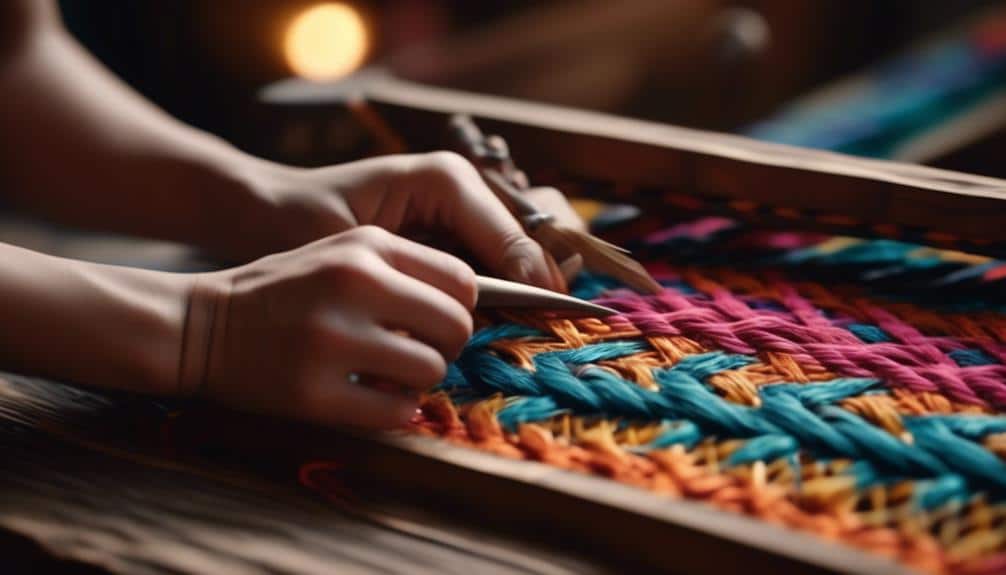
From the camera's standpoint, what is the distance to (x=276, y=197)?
0.57m

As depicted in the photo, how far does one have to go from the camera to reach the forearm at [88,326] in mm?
427

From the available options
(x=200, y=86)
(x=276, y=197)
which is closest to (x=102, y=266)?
(x=276, y=197)

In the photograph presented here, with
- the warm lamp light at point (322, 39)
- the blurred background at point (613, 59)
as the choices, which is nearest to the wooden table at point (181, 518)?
the blurred background at point (613, 59)

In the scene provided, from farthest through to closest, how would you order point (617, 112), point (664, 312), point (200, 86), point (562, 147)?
point (617, 112) → point (200, 86) → point (562, 147) → point (664, 312)

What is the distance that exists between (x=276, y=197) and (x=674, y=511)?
0.33 m

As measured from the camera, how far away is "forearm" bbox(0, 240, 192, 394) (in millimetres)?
427

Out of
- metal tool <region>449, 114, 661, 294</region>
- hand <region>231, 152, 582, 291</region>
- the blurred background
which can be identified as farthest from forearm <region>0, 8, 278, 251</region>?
the blurred background

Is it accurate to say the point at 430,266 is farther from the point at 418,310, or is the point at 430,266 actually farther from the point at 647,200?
the point at 647,200

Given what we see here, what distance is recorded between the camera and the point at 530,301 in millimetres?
484

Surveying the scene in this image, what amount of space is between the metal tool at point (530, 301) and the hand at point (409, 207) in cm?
→ 2

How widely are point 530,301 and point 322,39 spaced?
1.05 meters

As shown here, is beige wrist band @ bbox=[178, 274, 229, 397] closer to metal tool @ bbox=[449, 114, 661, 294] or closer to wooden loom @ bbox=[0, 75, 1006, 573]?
→ wooden loom @ bbox=[0, 75, 1006, 573]

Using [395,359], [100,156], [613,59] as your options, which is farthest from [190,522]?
[613,59]

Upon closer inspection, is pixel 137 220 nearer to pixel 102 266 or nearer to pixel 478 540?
pixel 102 266
